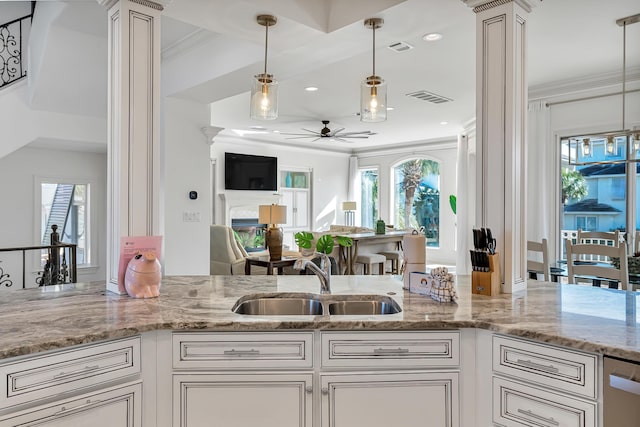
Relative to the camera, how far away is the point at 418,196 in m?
10.2

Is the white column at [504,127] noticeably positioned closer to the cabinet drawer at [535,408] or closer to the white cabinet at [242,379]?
the cabinet drawer at [535,408]

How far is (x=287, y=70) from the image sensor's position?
12.7ft

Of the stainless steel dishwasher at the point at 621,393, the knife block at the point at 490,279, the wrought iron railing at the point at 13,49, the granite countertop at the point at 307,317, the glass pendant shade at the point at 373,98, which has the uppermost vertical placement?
the wrought iron railing at the point at 13,49

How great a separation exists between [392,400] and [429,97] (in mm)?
4817

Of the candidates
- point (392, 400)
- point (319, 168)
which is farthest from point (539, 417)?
point (319, 168)

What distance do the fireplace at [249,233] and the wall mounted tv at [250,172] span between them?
0.69 m

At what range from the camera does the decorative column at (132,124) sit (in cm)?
214

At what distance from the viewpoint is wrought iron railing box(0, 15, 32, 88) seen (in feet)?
15.4

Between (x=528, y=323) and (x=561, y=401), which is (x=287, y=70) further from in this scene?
(x=561, y=401)

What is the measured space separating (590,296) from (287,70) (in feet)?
9.50

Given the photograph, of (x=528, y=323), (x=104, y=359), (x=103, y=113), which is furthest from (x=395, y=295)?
(x=103, y=113)

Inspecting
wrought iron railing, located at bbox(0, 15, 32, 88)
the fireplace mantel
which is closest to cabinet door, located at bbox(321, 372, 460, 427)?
wrought iron railing, located at bbox(0, 15, 32, 88)

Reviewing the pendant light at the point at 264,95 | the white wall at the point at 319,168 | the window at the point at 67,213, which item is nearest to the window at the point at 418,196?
the white wall at the point at 319,168

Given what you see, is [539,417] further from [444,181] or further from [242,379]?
[444,181]
